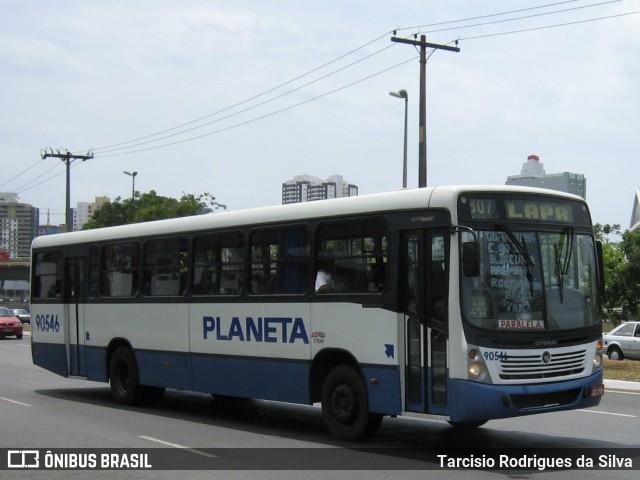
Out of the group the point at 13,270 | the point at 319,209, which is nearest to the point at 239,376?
the point at 319,209

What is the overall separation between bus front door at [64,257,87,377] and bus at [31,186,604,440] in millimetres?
2623

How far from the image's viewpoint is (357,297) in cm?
1174

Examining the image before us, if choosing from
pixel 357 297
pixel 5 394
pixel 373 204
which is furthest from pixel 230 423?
pixel 5 394

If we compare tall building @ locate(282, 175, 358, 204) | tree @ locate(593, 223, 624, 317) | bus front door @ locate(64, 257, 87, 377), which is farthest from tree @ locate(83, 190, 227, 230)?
bus front door @ locate(64, 257, 87, 377)

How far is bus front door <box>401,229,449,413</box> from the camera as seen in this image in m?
10.6

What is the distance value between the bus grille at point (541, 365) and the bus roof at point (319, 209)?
5.99ft

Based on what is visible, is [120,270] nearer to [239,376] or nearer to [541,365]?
[239,376]

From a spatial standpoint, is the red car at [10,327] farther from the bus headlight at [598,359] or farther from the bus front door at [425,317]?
the bus headlight at [598,359]

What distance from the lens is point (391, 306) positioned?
11.2 meters

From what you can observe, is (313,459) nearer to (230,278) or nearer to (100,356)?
(230,278)

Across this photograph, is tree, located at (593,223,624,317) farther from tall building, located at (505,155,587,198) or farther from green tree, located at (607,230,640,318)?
tall building, located at (505,155,587,198)

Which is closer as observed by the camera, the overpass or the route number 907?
the route number 907

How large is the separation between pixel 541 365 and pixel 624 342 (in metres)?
23.4

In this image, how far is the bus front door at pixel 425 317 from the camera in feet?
34.8
